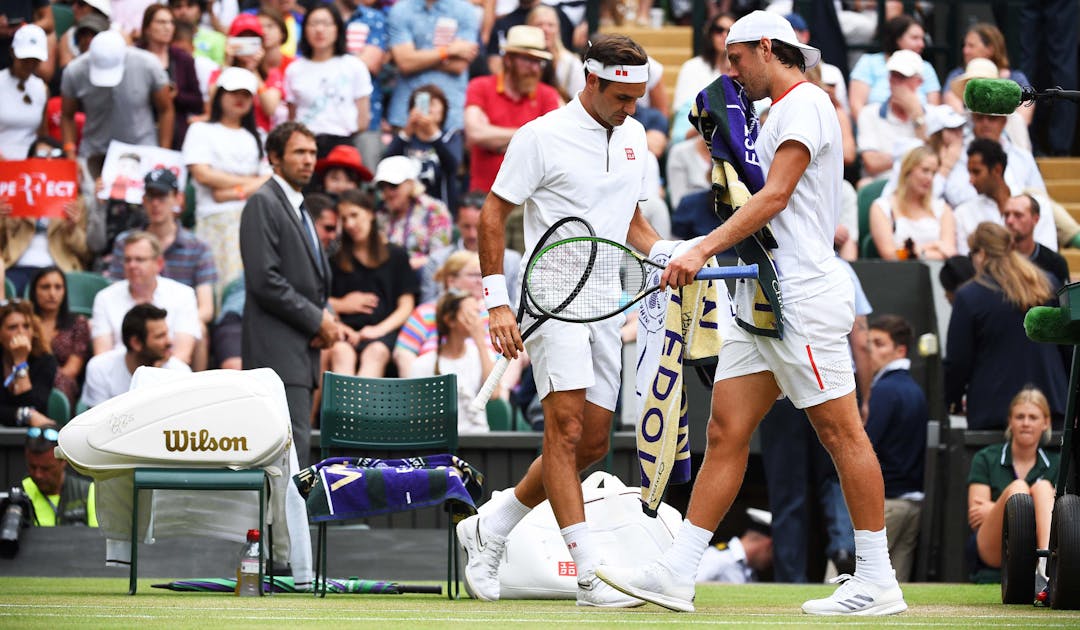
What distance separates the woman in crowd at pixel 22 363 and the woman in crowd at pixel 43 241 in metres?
1.61

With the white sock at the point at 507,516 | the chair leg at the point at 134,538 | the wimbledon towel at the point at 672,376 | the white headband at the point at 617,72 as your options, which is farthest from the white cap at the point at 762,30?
the chair leg at the point at 134,538

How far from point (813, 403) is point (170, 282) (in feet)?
20.6

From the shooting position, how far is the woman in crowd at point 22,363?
11055mm

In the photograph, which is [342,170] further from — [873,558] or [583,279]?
[873,558]

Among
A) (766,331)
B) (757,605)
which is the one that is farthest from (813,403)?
(757,605)

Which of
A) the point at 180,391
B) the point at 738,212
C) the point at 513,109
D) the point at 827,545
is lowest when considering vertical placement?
the point at 827,545

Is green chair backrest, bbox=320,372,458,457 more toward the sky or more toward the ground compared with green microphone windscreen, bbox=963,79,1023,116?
more toward the ground

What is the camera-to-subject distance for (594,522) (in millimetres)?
8109

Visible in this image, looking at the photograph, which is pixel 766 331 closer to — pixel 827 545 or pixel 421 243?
pixel 827 545

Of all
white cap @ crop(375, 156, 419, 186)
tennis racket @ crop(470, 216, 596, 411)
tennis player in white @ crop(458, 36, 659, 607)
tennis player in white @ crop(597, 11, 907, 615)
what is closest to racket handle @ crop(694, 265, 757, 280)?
tennis player in white @ crop(597, 11, 907, 615)

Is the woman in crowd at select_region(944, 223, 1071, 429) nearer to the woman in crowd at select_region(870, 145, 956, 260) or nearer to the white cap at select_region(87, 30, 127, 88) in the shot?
the woman in crowd at select_region(870, 145, 956, 260)

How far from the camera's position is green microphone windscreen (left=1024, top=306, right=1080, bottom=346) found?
23.0 feet

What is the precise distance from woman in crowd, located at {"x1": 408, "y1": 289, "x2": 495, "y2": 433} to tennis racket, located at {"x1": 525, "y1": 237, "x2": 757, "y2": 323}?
4.37 m

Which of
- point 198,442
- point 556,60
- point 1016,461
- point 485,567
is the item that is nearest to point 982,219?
point 1016,461
